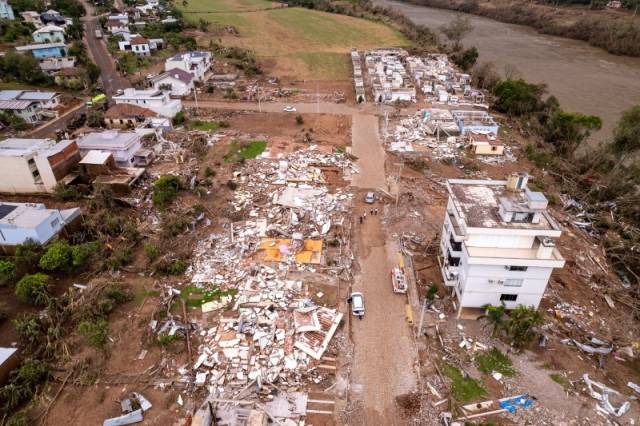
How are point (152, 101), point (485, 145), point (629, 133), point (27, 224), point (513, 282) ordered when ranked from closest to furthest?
1. point (513, 282)
2. point (27, 224)
3. point (629, 133)
4. point (485, 145)
5. point (152, 101)

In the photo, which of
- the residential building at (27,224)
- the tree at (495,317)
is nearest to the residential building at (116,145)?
the residential building at (27,224)

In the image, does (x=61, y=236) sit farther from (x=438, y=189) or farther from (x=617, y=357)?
(x=617, y=357)

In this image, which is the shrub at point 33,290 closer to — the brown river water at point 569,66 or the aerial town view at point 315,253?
the aerial town view at point 315,253

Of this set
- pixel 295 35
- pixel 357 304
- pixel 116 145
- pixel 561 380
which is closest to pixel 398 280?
pixel 357 304

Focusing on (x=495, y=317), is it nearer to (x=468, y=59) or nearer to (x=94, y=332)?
(x=94, y=332)

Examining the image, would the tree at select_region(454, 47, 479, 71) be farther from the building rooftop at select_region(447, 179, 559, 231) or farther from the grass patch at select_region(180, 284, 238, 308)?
the grass patch at select_region(180, 284, 238, 308)

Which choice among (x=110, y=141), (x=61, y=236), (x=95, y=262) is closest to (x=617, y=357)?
(x=95, y=262)

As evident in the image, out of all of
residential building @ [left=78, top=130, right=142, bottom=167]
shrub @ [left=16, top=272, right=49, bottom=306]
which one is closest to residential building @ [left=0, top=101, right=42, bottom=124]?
residential building @ [left=78, top=130, right=142, bottom=167]
